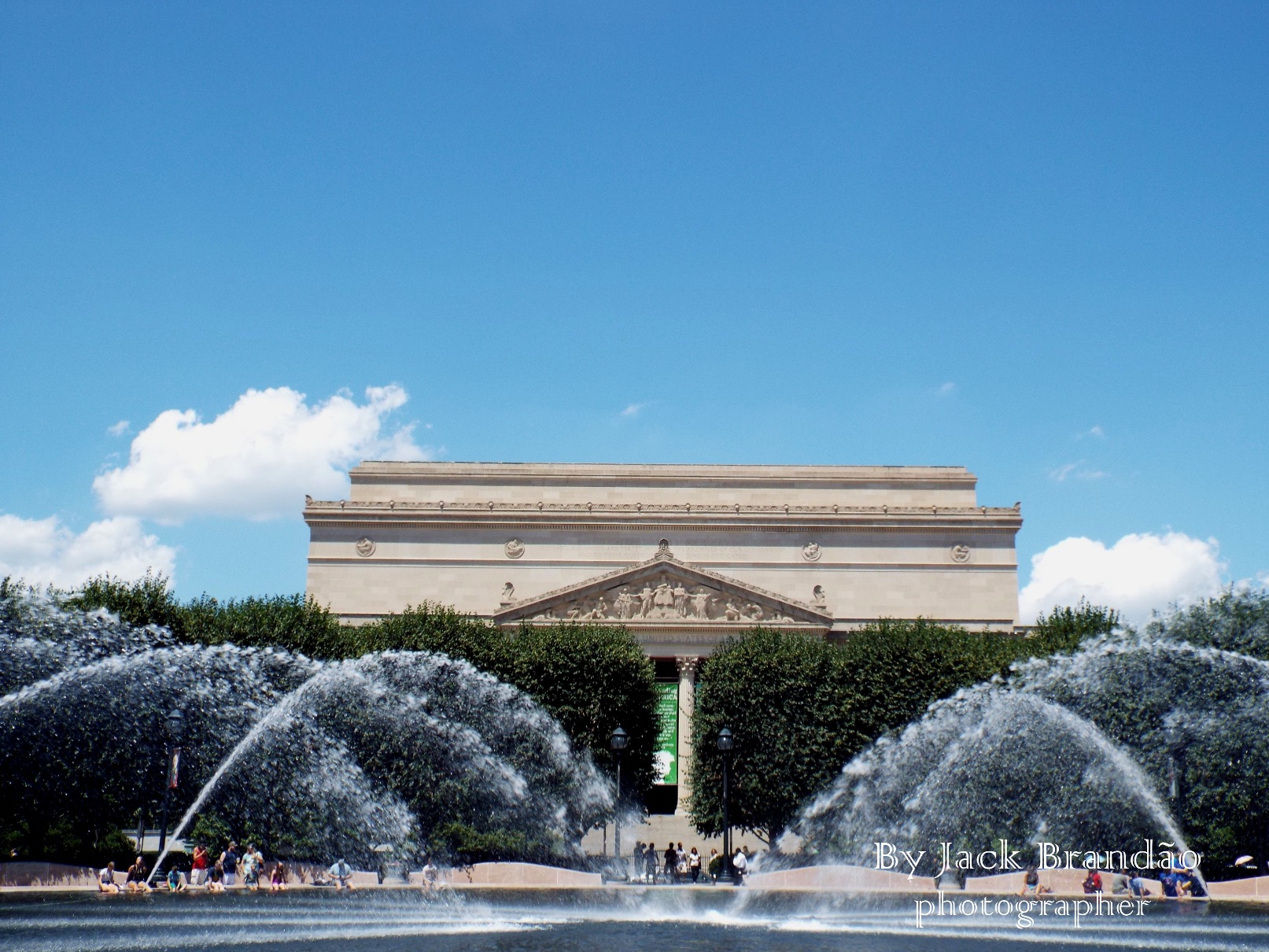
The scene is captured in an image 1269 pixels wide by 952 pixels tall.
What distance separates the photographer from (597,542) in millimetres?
73062

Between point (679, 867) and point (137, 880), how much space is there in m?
21.2

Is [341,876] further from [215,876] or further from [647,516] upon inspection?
[647,516]

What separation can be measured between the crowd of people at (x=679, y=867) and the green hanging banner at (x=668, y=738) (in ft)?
25.7

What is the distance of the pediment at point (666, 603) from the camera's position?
63438mm

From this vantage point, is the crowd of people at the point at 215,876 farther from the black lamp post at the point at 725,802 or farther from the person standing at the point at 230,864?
the black lamp post at the point at 725,802

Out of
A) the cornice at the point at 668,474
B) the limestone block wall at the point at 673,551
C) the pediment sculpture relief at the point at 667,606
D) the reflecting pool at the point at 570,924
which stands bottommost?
the reflecting pool at the point at 570,924

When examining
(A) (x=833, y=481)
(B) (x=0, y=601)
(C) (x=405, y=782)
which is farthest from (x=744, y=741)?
(A) (x=833, y=481)

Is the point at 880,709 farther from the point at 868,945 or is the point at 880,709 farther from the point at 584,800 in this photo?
the point at 868,945

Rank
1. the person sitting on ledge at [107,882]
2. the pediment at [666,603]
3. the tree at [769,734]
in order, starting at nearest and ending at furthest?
the person sitting on ledge at [107,882] → the tree at [769,734] → the pediment at [666,603]

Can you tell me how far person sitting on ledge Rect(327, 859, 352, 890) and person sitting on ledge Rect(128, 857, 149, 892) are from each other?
473 centimetres

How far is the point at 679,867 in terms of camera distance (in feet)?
149

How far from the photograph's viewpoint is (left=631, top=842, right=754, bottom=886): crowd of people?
40.5 metres

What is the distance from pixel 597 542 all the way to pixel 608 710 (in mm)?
25916

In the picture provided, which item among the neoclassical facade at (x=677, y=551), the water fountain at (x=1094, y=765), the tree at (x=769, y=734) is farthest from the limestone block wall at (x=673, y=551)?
the water fountain at (x=1094, y=765)
